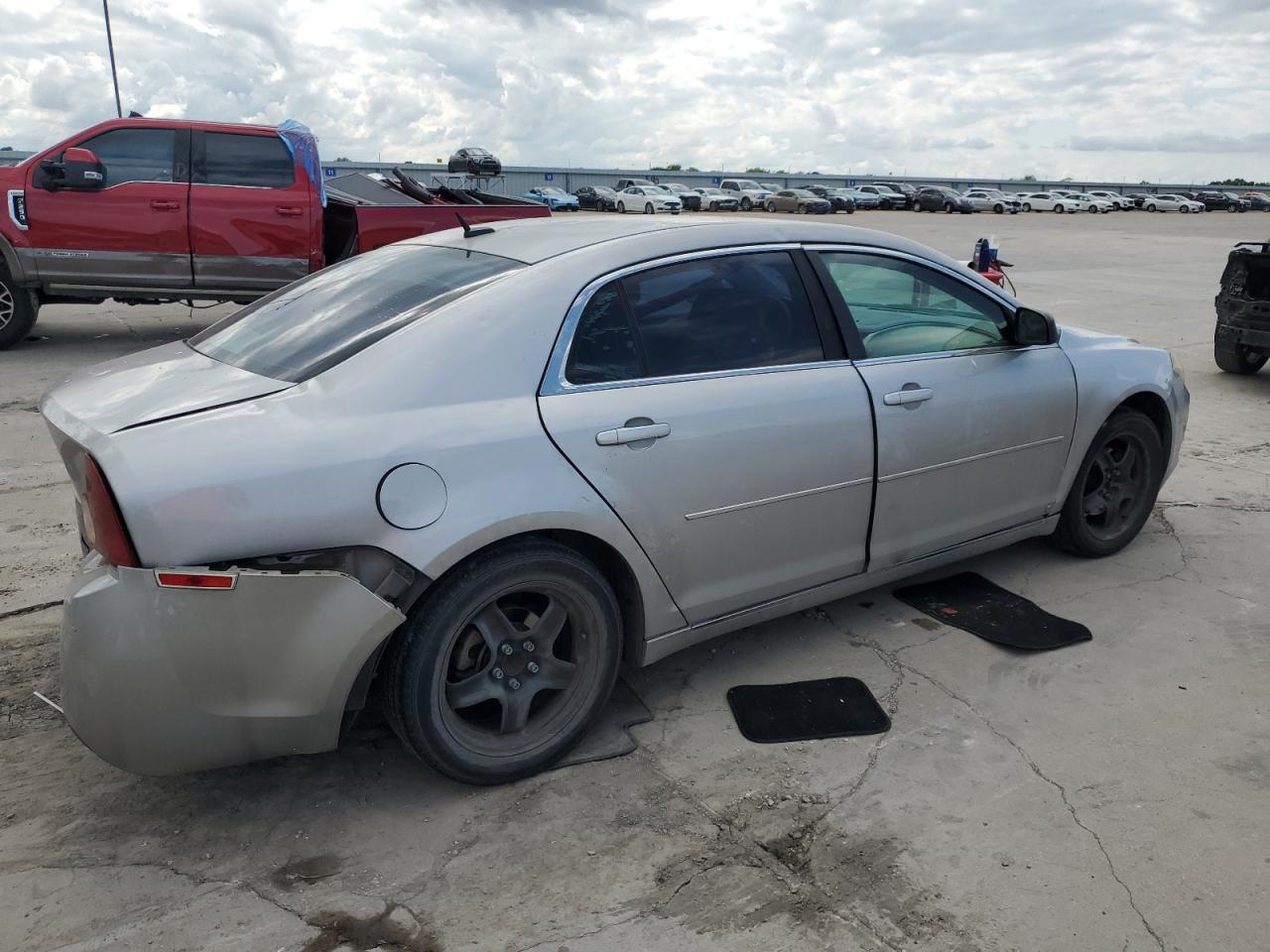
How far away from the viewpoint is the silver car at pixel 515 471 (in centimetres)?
248

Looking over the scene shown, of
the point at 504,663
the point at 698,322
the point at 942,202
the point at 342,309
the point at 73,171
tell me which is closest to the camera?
the point at 504,663

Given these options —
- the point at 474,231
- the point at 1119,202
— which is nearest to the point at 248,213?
the point at 474,231

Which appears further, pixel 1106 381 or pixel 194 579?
pixel 1106 381

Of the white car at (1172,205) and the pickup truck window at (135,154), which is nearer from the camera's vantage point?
the pickup truck window at (135,154)

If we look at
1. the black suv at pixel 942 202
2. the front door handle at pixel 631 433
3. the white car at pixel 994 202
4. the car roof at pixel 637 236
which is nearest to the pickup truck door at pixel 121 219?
the car roof at pixel 637 236

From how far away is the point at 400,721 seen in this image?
2.75 metres

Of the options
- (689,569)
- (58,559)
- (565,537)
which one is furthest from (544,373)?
(58,559)

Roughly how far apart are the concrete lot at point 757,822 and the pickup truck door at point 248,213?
224 inches

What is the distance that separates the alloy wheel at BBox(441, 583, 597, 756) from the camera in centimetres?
286

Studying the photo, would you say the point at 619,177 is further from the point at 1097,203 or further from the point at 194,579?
the point at 194,579

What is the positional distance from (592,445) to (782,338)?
3.11 ft

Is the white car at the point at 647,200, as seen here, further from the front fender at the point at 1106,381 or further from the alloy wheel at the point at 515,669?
the alloy wheel at the point at 515,669

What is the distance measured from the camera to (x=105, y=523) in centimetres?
241

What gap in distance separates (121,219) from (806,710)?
26.7 ft
